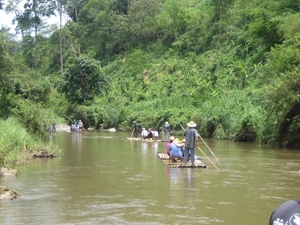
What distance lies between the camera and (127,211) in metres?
9.50

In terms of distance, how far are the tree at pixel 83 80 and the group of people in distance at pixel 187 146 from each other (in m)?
35.3

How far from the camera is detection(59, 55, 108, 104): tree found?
52344mm

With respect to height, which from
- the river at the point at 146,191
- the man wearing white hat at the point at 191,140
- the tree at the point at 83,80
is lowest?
the river at the point at 146,191

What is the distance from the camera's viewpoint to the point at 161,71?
189ft

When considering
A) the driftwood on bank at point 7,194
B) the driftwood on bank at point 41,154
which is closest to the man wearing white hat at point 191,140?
the driftwood on bank at point 41,154

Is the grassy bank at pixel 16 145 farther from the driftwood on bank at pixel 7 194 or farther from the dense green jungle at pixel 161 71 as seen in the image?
the driftwood on bank at pixel 7 194

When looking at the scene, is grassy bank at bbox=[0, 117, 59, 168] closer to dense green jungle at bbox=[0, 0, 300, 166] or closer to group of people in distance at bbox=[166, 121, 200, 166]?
dense green jungle at bbox=[0, 0, 300, 166]

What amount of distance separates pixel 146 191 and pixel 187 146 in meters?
4.89

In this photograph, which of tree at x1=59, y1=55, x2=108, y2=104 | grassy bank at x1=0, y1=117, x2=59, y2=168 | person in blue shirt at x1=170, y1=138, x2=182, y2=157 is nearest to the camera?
grassy bank at x1=0, y1=117, x2=59, y2=168

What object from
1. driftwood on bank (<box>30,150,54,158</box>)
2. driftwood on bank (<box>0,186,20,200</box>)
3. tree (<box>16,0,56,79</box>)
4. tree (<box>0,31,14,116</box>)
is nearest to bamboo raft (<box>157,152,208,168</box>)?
driftwood on bank (<box>30,150,54,158</box>)

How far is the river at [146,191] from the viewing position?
358 inches

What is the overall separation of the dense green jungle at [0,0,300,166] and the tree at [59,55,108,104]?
0.37 feet

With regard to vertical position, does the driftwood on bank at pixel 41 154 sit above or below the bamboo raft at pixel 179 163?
above

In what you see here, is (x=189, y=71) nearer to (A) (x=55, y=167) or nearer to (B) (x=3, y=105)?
(B) (x=3, y=105)
